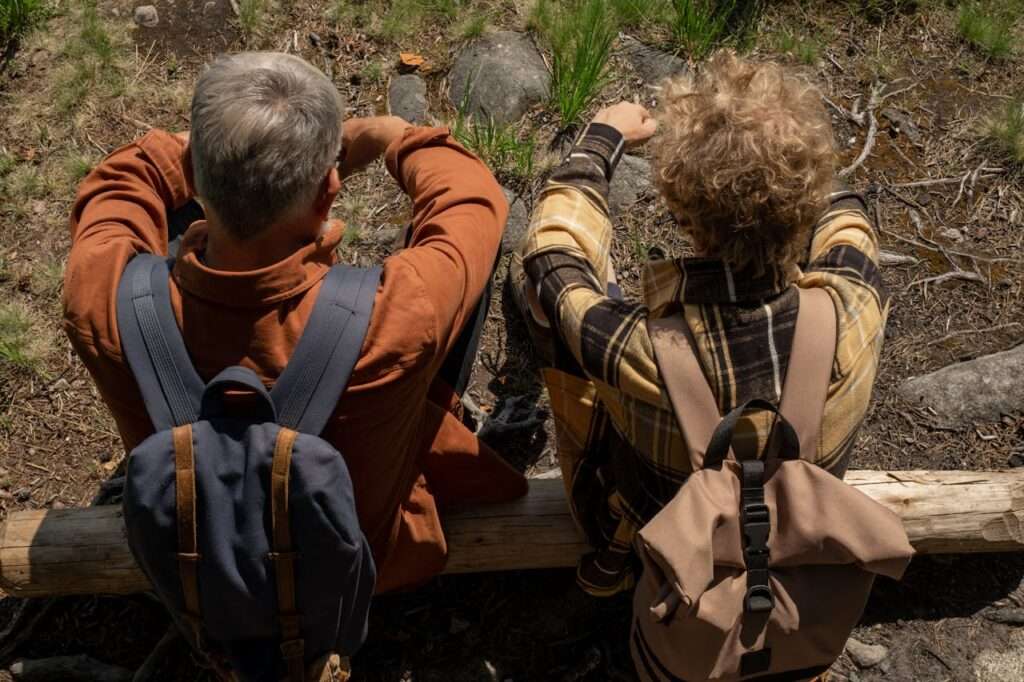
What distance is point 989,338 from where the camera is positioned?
367 centimetres

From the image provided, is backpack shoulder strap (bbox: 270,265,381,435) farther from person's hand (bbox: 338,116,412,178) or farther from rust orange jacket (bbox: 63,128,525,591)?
person's hand (bbox: 338,116,412,178)

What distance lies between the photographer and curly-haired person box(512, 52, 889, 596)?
82.5 inches

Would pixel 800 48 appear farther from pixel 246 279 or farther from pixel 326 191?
pixel 246 279

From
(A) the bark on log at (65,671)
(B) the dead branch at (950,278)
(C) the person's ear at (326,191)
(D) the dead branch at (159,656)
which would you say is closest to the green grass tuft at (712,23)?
(B) the dead branch at (950,278)

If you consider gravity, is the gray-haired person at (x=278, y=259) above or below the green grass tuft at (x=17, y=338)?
above

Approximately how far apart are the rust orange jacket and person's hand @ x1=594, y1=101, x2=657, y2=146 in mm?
494

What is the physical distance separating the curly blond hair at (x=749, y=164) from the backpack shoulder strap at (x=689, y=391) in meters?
0.23

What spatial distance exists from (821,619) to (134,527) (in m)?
1.62

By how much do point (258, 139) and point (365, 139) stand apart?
0.85m

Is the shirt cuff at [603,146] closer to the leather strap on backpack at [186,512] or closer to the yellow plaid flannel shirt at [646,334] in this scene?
the yellow plaid flannel shirt at [646,334]

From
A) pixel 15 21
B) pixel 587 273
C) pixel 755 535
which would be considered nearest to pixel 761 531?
pixel 755 535

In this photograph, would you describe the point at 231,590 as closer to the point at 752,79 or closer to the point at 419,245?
the point at 419,245

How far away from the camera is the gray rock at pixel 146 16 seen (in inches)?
171

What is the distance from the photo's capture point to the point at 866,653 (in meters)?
3.16
